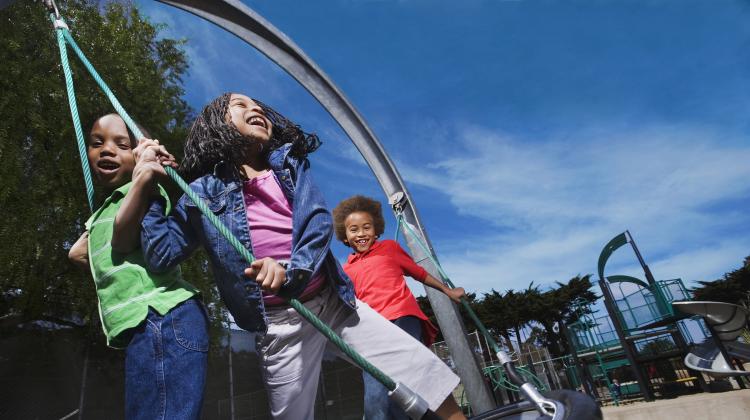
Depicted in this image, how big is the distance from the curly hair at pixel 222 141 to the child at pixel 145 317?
8.3 inches

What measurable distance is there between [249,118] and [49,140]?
6547 mm

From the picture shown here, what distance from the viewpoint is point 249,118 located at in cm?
181

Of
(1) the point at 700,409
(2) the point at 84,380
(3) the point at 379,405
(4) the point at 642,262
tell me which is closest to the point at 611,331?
(4) the point at 642,262

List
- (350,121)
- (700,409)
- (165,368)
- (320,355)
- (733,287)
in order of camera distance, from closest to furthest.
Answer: (165,368) < (320,355) < (700,409) < (350,121) < (733,287)

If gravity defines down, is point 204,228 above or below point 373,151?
below

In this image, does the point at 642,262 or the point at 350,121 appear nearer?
the point at 350,121

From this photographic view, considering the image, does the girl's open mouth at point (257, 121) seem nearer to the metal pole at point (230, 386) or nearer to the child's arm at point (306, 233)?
the child's arm at point (306, 233)

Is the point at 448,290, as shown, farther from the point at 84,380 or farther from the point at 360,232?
the point at 84,380

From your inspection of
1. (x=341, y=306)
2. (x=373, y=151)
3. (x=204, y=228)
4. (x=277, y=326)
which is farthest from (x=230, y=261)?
(x=373, y=151)

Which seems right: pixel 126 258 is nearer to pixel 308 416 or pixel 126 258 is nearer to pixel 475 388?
pixel 308 416

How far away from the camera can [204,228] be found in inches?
60.2

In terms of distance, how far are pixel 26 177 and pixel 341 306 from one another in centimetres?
693

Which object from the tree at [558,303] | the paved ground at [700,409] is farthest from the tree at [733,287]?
the paved ground at [700,409]

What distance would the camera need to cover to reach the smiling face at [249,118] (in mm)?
1778
